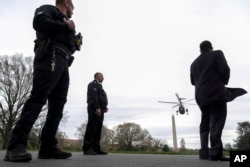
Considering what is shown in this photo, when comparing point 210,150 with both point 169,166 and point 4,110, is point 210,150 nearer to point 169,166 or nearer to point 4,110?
point 169,166

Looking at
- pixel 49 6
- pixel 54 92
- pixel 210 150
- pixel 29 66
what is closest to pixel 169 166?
pixel 210 150

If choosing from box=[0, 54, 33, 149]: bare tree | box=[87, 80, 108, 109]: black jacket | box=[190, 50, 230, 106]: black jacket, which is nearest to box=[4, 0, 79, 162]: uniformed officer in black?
box=[190, 50, 230, 106]: black jacket

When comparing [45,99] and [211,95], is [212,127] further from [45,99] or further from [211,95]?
[45,99]

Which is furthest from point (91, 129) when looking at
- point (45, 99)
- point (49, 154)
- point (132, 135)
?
point (132, 135)

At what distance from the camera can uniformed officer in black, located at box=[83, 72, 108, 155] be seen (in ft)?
19.4

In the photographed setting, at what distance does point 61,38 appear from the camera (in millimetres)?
3307

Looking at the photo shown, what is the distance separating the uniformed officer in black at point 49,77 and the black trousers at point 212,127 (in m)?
1.82

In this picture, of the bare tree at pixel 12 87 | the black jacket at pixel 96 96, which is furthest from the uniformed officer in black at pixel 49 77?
the bare tree at pixel 12 87

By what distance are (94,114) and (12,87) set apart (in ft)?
68.6

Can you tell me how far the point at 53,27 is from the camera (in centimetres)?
314

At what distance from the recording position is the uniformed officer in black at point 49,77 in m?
2.96

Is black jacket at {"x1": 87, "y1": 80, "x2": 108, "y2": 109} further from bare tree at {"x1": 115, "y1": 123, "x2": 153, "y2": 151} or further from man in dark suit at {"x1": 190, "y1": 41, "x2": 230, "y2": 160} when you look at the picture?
bare tree at {"x1": 115, "y1": 123, "x2": 153, "y2": 151}

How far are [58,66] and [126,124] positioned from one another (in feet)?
198

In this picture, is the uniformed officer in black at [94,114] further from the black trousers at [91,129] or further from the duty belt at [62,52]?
the duty belt at [62,52]
